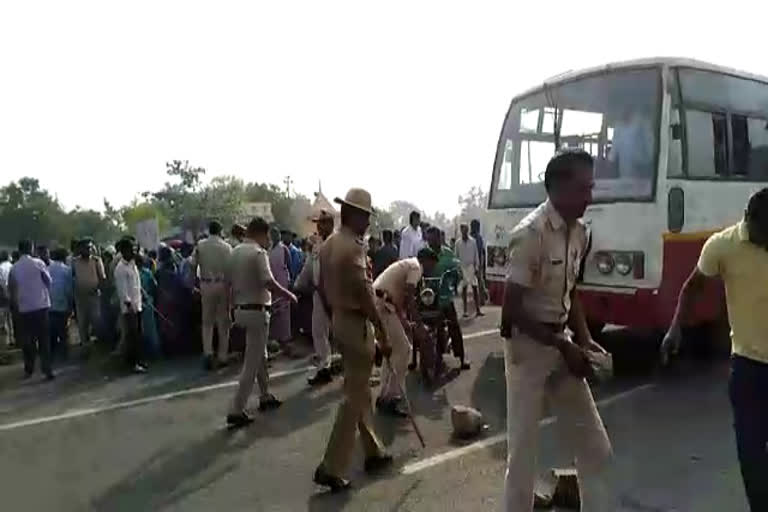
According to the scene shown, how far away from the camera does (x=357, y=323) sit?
547 cm

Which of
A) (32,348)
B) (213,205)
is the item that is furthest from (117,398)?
(213,205)

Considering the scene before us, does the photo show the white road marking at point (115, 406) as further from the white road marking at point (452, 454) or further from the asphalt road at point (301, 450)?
the white road marking at point (452, 454)

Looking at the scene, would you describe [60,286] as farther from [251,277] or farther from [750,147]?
[750,147]

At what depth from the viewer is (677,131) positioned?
7816mm

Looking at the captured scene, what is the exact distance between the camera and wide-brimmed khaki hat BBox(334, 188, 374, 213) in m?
5.41

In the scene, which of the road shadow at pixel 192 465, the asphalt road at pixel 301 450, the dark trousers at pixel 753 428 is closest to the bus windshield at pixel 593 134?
the asphalt road at pixel 301 450

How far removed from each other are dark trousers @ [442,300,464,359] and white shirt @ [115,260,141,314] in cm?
437

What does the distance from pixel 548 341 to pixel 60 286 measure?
10.2 metres

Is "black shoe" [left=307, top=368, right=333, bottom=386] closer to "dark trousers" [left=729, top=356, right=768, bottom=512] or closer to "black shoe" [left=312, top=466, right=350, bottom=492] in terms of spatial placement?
"black shoe" [left=312, top=466, right=350, bottom=492]

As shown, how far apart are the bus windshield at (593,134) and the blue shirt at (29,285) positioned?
6.03 meters

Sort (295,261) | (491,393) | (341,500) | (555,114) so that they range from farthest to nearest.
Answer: (295,261) < (555,114) < (491,393) < (341,500)

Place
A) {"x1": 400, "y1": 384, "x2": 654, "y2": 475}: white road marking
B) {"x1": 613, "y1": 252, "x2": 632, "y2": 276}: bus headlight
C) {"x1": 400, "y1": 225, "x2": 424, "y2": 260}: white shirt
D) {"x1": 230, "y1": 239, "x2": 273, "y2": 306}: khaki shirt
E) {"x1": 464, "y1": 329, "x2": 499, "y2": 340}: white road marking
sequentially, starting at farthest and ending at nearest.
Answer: {"x1": 400, "y1": 225, "x2": 424, "y2": 260}: white shirt
{"x1": 464, "y1": 329, "x2": 499, "y2": 340}: white road marking
{"x1": 613, "y1": 252, "x2": 632, "y2": 276}: bus headlight
{"x1": 230, "y1": 239, "x2": 273, "y2": 306}: khaki shirt
{"x1": 400, "y1": 384, "x2": 654, "y2": 475}: white road marking

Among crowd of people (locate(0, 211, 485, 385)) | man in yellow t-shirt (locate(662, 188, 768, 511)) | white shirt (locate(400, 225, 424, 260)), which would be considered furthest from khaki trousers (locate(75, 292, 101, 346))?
man in yellow t-shirt (locate(662, 188, 768, 511))

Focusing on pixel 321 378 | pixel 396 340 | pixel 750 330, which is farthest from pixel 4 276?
pixel 750 330
